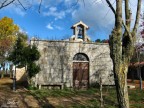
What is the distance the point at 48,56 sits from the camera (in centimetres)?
2428

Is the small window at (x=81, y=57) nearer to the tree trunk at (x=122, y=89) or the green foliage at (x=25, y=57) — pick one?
the green foliage at (x=25, y=57)

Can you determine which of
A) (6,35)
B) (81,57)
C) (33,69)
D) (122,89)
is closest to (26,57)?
(33,69)

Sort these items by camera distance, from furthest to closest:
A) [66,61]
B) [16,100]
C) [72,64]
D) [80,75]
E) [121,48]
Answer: [80,75]
[72,64]
[66,61]
[16,100]
[121,48]

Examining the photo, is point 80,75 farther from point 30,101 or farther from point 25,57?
point 30,101

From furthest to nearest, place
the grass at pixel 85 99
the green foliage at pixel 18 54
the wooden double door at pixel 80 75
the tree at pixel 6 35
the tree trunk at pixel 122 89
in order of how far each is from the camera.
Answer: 1. the tree at pixel 6 35
2. the wooden double door at pixel 80 75
3. the green foliage at pixel 18 54
4. the grass at pixel 85 99
5. the tree trunk at pixel 122 89

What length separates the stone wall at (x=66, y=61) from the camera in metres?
24.1

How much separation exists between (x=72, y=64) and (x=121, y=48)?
52.1ft

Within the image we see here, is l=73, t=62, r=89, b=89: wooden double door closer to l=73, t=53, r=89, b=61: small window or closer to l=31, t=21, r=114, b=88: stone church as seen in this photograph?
l=31, t=21, r=114, b=88: stone church

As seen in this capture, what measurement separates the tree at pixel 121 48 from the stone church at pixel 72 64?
1496 cm

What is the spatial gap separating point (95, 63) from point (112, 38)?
1650 cm

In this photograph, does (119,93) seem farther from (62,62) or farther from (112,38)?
(62,62)

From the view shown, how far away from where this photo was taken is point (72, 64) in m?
24.9

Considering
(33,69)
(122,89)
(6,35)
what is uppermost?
(6,35)

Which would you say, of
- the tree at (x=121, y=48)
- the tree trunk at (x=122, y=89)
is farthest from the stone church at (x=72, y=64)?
the tree trunk at (x=122, y=89)
